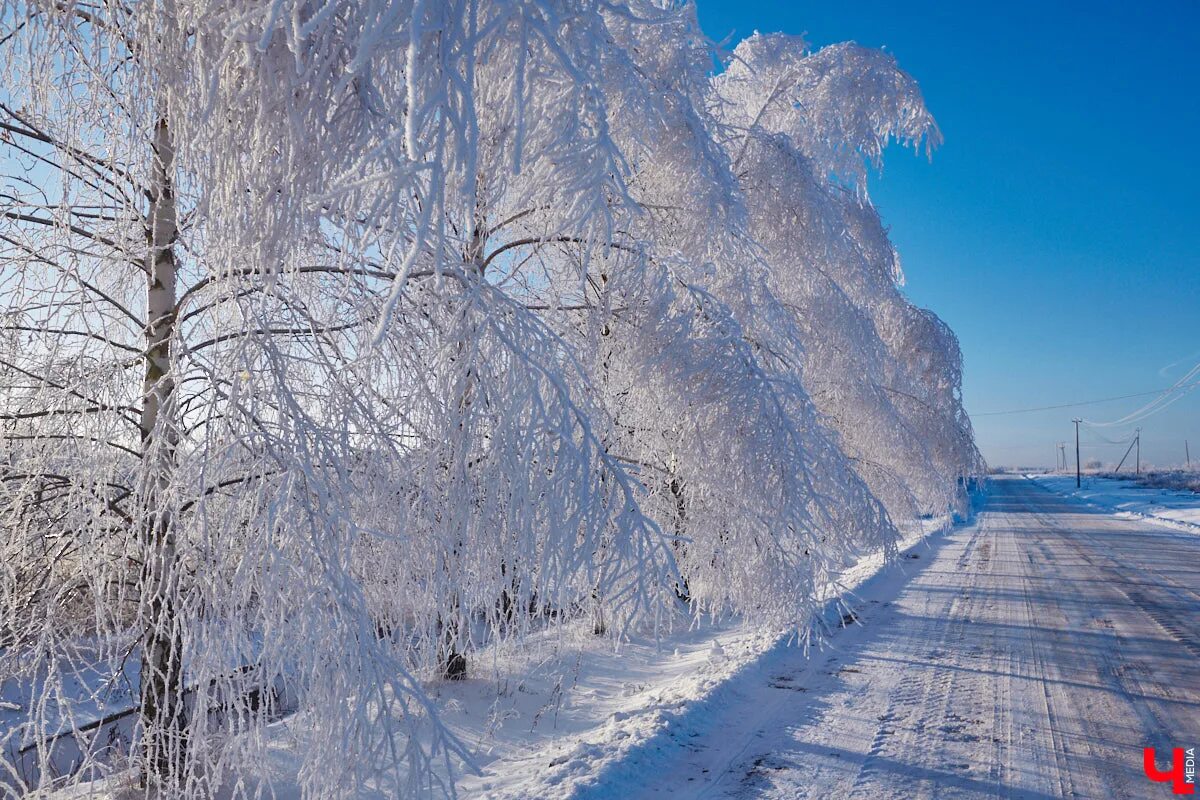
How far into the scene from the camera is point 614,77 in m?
4.62

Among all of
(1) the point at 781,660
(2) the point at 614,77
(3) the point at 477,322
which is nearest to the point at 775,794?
(1) the point at 781,660

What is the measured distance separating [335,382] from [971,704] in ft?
18.3

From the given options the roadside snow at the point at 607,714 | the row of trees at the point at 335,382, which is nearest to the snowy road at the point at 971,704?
the roadside snow at the point at 607,714

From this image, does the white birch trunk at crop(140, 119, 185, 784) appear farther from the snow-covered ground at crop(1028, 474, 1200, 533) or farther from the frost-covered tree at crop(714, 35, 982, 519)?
the snow-covered ground at crop(1028, 474, 1200, 533)

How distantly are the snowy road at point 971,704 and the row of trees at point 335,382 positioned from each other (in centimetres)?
111

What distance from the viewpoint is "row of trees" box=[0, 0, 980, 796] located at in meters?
2.16

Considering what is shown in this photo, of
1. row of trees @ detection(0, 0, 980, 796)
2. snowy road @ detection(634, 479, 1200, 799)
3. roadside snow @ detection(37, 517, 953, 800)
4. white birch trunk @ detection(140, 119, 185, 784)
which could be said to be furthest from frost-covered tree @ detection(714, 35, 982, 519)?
white birch trunk @ detection(140, 119, 185, 784)

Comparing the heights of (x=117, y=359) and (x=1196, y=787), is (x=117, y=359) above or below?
above

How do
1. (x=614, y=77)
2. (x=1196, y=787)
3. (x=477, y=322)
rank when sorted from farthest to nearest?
(x=614, y=77) < (x=1196, y=787) < (x=477, y=322)

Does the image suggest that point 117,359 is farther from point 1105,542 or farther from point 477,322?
point 1105,542

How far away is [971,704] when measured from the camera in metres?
5.48

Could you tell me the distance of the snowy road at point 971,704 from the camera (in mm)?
4238

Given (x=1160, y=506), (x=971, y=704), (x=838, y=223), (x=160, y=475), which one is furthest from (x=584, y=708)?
(x=1160, y=506)

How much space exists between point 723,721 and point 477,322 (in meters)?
4.15
